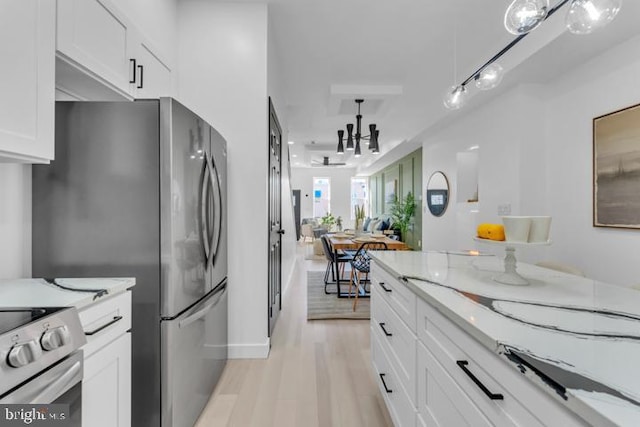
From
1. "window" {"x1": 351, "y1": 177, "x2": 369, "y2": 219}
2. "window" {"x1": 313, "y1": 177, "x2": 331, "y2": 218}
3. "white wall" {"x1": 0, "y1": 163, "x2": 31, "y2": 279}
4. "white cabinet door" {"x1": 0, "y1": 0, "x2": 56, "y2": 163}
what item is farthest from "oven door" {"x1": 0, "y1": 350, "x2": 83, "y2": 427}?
"window" {"x1": 351, "y1": 177, "x2": 369, "y2": 219}

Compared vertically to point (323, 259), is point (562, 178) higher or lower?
higher

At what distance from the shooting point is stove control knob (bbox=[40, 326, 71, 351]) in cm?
75

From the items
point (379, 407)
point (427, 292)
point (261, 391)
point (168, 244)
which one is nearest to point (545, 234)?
point (427, 292)

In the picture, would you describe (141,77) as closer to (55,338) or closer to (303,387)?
(55,338)

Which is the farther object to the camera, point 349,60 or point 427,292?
point 349,60

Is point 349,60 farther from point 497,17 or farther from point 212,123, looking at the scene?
point 212,123

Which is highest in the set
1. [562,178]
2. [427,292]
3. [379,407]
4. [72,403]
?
[562,178]

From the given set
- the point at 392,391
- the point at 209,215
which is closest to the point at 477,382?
the point at 392,391

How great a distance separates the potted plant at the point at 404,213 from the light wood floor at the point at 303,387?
4.66 metres

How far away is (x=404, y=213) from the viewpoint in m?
7.25

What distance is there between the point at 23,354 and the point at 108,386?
17.8 inches

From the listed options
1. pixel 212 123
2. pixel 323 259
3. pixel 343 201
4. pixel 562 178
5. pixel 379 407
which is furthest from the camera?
pixel 343 201

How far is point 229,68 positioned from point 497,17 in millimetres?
2435

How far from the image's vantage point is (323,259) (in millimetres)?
7125
